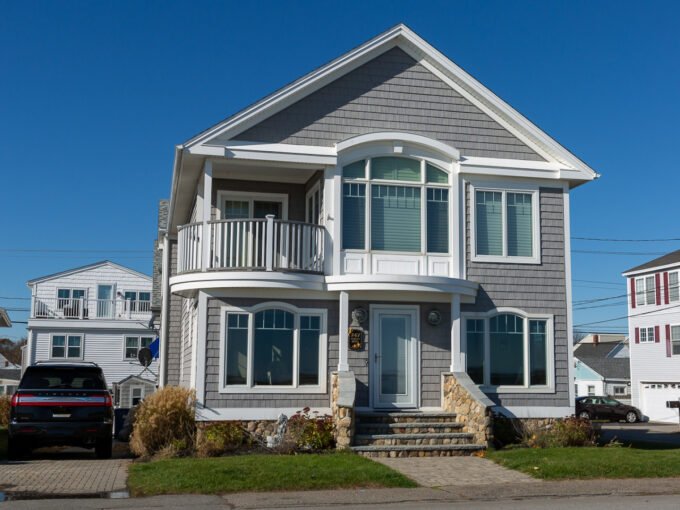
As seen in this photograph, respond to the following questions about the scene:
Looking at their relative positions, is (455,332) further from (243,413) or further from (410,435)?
(243,413)

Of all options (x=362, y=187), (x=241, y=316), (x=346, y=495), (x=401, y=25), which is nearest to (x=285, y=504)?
(x=346, y=495)

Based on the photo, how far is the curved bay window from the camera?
16703mm

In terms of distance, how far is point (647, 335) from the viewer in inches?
1713

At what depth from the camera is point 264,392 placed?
16688 millimetres

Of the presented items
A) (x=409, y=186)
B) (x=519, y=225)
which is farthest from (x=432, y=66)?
(x=519, y=225)

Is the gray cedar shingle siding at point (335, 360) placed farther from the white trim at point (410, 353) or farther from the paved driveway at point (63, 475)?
the paved driveway at point (63, 475)

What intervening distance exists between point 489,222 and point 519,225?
70 cm

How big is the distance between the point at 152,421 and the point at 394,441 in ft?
14.7

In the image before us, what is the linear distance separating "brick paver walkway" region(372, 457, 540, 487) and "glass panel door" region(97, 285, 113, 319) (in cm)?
3223

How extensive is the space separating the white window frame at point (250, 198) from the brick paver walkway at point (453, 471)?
674 cm

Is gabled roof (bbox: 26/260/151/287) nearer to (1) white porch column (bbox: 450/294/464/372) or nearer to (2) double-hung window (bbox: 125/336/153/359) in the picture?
(2) double-hung window (bbox: 125/336/153/359)

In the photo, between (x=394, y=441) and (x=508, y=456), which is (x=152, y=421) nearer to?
(x=394, y=441)

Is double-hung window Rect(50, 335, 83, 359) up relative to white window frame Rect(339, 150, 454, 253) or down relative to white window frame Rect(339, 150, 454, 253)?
down

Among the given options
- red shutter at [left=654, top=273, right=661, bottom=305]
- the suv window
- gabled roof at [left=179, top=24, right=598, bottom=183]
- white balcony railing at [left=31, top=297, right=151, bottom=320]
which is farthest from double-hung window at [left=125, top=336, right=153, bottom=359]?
gabled roof at [left=179, top=24, right=598, bottom=183]
